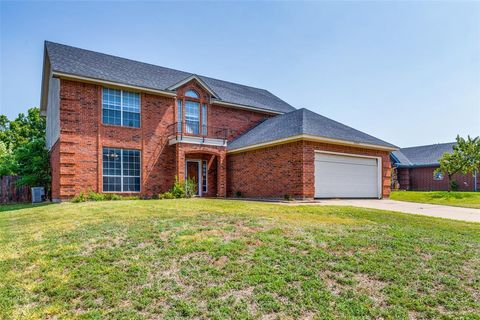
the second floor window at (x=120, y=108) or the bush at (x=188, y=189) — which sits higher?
the second floor window at (x=120, y=108)

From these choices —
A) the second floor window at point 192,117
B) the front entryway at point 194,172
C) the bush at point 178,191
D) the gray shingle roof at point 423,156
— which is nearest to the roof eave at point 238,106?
the second floor window at point 192,117

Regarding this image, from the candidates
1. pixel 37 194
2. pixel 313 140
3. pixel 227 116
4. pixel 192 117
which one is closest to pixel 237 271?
pixel 313 140

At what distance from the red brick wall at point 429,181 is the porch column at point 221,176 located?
22.3 meters

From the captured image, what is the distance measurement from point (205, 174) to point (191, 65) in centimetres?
912

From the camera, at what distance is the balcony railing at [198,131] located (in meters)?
17.9

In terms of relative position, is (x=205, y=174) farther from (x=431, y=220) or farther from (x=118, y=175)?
(x=431, y=220)

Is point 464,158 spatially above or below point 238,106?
below

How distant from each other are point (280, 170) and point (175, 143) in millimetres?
6191

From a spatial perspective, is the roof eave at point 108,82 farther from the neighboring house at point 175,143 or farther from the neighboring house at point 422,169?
the neighboring house at point 422,169

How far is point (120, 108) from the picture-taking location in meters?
16.3

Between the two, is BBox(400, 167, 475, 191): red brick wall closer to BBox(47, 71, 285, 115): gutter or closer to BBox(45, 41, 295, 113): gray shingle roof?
BBox(45, 41, 295, 113): gray shingle roof

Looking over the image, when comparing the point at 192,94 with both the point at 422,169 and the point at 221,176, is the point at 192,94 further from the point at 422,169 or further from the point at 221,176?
the point at 422,169

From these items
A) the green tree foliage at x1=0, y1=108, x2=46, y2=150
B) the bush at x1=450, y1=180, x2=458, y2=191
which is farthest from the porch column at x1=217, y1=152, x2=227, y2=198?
the green tree foliage at x1=0, y1=108, x2=46, y2=150

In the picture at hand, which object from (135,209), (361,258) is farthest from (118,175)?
(361,258)
